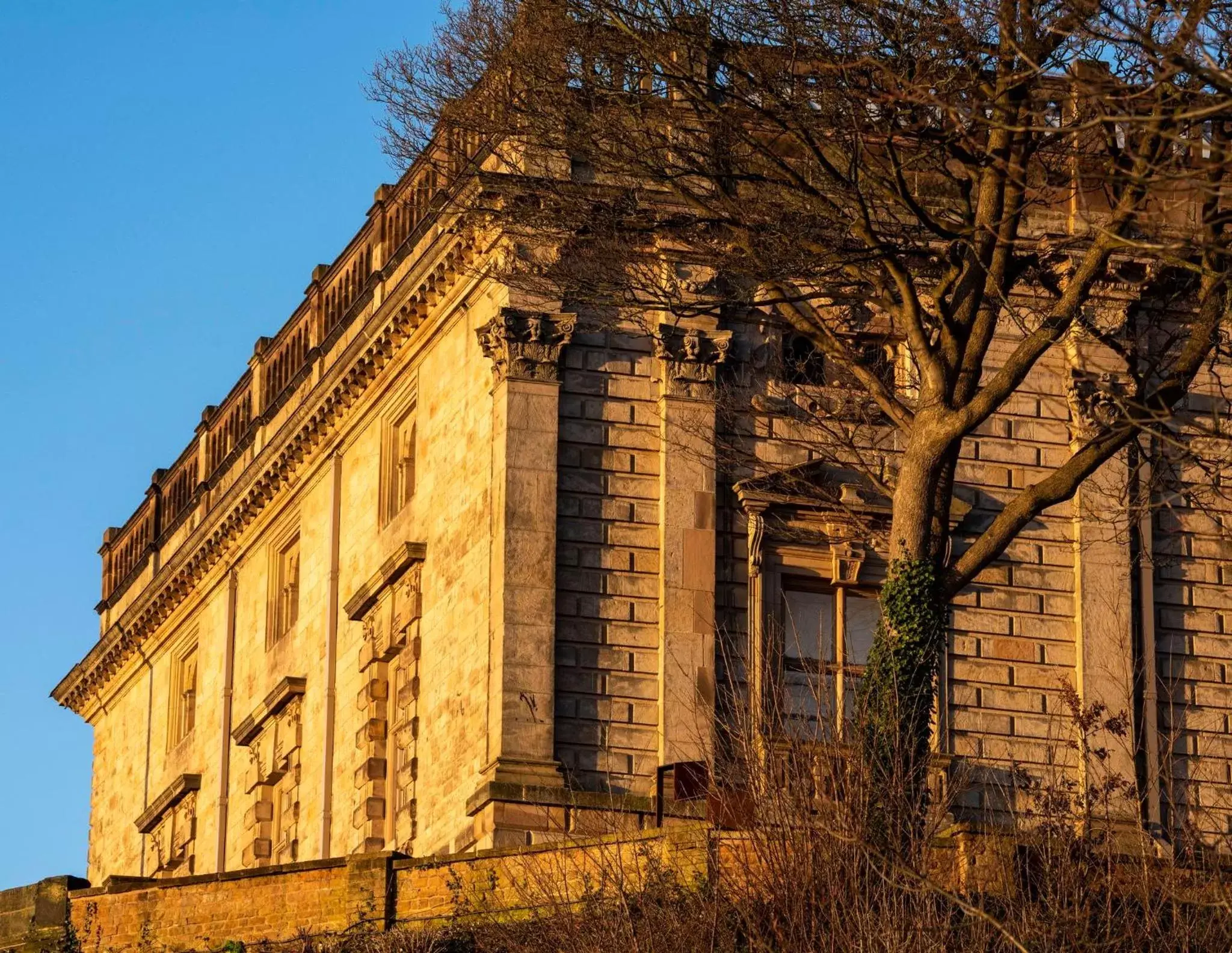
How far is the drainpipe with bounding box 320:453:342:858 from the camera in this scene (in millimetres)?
45188

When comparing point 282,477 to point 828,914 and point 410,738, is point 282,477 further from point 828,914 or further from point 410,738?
point 828,914

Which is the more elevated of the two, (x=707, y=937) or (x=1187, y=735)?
(x=1187, y=735)

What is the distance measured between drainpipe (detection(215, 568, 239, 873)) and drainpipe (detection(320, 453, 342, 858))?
17.4 feet

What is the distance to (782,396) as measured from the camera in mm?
40562

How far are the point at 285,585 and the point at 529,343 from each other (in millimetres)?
11085

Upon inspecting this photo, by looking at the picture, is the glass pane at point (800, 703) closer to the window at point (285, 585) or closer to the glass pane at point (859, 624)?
the glass pane at point (859, 624)

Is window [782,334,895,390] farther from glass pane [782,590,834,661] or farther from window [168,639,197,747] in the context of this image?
window [168,639,197,747]

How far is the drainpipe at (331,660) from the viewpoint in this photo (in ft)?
148


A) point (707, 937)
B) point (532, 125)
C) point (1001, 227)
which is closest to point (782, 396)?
point (532, 125)

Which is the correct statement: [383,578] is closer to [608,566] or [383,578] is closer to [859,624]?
[608,566]

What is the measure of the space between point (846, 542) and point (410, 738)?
6328 millimetres

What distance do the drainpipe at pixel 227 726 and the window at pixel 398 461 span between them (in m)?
8.02

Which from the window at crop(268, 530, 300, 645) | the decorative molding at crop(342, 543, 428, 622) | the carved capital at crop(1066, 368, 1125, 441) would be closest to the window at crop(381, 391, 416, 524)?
the decorative molding at crop(342, 543, 428, 622)

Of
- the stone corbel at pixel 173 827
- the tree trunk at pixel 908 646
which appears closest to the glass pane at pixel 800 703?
the tree trunk at pixel 908 646
